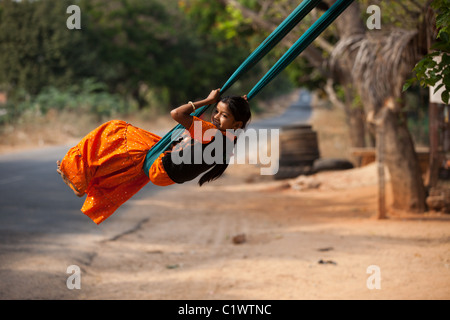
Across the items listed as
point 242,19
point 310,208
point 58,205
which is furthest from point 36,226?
point 242,19

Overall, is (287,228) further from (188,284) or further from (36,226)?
(36,226)

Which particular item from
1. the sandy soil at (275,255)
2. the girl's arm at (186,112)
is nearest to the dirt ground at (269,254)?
the sandy soil at (275,255)

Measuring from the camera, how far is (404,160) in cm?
828

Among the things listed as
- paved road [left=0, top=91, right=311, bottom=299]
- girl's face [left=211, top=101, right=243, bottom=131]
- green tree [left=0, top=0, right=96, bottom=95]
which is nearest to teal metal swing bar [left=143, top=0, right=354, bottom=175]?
girl's face [left=211, top=101, right=243, bottom=131]

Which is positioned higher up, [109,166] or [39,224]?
[109,166]

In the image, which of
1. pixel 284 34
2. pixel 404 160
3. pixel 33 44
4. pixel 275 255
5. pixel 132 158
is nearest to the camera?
pixel 284 34

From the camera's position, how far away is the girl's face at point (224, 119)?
3.15 metres

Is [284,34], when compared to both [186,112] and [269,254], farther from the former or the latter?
[269,254]

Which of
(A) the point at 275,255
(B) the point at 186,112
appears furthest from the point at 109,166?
(A) the point at 275,255

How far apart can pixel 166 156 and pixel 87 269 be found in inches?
132

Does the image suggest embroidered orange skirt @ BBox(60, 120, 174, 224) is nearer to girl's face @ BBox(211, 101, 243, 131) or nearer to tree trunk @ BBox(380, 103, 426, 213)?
girl's face @ BBox(211, 101, 243, 131)

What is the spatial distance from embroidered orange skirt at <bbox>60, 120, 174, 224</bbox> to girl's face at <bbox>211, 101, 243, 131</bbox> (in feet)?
1.23

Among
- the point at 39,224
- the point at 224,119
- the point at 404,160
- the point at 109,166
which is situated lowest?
the point at 39,224

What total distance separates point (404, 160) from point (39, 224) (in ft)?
16.4
